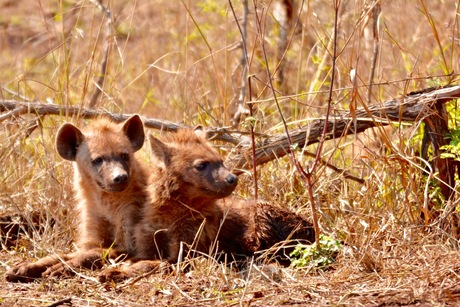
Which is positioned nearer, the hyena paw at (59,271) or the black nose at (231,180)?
the hyena paw at (59,271)

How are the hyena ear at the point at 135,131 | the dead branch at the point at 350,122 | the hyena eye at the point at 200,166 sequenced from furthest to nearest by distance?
1. the hyena ear at the point at 135,131
2. the hyena eye at the point at 200,166
3. the dead branch at the point at 350,122

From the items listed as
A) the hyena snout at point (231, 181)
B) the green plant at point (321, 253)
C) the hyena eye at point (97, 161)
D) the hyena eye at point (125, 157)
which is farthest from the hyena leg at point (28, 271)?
the green plant at point (321, 253)

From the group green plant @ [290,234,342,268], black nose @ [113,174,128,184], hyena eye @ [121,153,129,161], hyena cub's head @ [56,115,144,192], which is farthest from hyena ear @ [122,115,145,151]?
green plant @ [290,234,342,268]

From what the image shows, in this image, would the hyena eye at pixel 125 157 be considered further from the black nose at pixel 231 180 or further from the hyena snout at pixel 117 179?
the black nose at pixel 231 180

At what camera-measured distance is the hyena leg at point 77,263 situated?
488 cm

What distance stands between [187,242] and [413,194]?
1.35 meters

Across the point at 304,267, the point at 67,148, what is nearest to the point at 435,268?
the point at 304,267

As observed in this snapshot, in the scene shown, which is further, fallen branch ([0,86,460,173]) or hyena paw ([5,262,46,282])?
fallen branch ([0,86,460,173])

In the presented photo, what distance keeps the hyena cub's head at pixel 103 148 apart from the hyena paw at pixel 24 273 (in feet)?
2.17

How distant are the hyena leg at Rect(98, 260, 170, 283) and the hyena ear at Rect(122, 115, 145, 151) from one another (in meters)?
0.87

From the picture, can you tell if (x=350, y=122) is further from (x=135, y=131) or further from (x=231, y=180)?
(x=135, y=131)

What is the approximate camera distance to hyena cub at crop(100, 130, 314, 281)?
521 cm

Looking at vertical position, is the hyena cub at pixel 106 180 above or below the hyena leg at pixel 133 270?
above

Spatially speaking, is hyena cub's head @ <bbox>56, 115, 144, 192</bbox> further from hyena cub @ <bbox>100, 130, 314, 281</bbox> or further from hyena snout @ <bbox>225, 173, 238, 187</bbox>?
hyena snout @ <bbox>225, 173, 238, 187</bbox>
